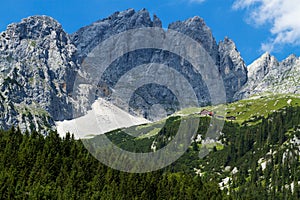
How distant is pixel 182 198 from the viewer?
438 feet

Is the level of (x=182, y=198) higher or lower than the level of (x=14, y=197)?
higher

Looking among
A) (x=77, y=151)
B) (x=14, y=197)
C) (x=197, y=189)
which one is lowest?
(x=14, y=197)

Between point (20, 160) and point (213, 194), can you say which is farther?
point (213, 194)

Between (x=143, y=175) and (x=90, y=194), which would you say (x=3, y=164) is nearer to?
(x=90, y=194)

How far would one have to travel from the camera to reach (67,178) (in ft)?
401

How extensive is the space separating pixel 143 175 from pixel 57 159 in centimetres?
2883

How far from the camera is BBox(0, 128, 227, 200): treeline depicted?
366 feet

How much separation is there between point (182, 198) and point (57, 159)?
42.5 m

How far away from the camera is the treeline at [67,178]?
11156 cm

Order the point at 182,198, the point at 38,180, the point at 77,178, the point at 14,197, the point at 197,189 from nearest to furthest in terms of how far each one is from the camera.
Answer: the point at 14,197 < the point at 38,180 < the point at 77,178 < the point at 182,198 < the point at 197,189

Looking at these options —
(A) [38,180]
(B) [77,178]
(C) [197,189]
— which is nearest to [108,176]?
(B) [77,178]

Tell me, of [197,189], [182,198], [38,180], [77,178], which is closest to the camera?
[38,180]

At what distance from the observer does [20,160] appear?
5025 inches

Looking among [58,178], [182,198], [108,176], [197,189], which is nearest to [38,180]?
[58,178]
